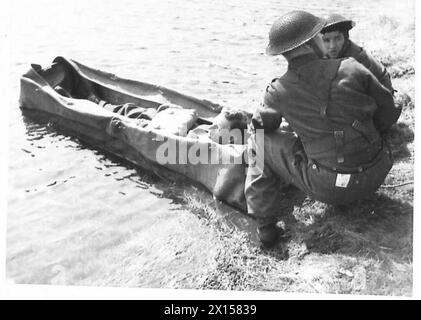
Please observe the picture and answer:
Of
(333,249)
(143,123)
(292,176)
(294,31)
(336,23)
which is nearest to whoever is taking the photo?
(294,31)

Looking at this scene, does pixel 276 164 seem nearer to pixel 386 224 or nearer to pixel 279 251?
pixel 279 251

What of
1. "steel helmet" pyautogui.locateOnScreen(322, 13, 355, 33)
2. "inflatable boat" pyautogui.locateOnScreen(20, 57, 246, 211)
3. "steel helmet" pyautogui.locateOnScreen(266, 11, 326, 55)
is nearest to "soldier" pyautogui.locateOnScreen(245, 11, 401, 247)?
"steel helmet" pyautogui.locateOnScreen(266, 11, 326, 55)

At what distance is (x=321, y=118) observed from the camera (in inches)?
161

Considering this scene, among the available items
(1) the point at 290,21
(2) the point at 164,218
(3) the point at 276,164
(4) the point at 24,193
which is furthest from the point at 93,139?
(1) the point at 290,21

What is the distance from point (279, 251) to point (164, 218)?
55.5 inches

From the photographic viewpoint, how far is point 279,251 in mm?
4500

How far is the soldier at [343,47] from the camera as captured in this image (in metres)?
5.16

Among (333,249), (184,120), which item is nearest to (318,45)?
(333,249)

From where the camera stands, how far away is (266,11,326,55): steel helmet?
158 inches

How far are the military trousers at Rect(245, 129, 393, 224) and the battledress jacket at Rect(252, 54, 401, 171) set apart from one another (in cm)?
8

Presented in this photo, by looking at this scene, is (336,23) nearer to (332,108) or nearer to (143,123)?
(332,108)

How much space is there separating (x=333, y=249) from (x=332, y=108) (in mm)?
1161

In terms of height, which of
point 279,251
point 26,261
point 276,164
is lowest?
point 26,261

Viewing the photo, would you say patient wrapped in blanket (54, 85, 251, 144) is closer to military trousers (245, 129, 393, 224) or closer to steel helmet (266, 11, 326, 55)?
military trousers (245, 129, 393, 224)
